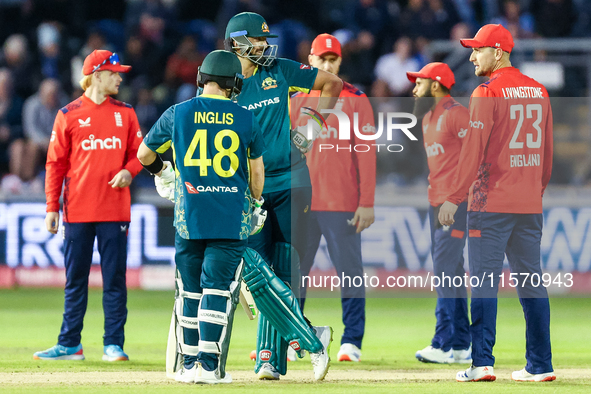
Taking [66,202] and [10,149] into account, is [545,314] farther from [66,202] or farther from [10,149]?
[10,149]

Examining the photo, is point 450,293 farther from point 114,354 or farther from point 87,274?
point 87,274

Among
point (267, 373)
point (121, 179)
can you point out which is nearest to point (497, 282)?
point (267, 373)

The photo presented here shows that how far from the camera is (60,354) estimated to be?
301 inches

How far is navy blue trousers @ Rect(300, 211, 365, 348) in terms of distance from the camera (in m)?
7.99

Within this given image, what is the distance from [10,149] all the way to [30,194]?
2384mm

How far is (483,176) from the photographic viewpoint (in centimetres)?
671

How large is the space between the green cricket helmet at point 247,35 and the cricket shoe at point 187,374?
227 centimetres

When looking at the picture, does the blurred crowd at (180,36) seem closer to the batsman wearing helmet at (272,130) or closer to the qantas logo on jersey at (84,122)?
the qantas logo on jersey at (84,122)

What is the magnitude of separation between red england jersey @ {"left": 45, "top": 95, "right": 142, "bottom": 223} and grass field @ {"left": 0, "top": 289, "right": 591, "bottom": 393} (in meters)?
1.30

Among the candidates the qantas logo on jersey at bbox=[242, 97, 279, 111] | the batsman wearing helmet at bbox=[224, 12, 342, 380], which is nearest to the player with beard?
the batsman wearing helmet at bbox=[224, 12, 342, 380]

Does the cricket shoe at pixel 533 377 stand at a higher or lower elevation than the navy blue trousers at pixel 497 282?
lower

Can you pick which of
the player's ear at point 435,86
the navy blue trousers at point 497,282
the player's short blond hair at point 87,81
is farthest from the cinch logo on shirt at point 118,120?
the navy blue trousers at point 497,282

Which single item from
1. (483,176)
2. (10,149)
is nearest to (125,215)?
(483,176)

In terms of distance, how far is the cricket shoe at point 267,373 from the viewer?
21.5 ft
